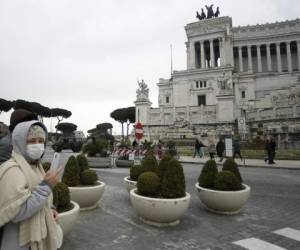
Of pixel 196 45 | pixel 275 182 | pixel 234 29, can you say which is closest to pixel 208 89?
pixel 196 45

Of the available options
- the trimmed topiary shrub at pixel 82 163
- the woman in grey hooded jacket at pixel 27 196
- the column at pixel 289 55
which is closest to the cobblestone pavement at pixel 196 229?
the trimmed topiary shrub at pixel 82 163

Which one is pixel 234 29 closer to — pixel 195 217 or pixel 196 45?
pixel 196 45

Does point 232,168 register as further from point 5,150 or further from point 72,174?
point 5,150

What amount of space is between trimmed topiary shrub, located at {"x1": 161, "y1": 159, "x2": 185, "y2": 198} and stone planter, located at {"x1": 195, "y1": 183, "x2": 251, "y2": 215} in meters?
1.21

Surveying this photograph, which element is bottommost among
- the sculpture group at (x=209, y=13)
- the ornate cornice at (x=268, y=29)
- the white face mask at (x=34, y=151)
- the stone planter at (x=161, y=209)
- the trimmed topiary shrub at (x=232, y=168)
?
the stone planter at (x=161, y=209)

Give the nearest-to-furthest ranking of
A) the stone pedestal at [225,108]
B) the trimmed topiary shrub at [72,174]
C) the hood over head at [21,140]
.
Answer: the hood over head at [21,140]
the trimmed topiary shrub at [72,174]
the stone pedestal at [225,108]

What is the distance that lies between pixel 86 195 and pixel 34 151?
16.2ft

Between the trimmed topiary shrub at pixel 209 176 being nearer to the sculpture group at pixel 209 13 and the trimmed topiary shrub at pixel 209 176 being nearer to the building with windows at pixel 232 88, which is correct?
the building with windows at pixel 232 88

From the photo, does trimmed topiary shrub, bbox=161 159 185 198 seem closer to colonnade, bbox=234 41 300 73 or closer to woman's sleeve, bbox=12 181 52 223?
woman's sleeve, bbox=12 181 52 223

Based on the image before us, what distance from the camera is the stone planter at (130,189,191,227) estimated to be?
6172mm

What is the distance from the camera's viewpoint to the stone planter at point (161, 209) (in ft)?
20.2

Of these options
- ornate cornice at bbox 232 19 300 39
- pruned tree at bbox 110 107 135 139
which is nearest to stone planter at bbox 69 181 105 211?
pruned tree at bbox 110 107 135 139

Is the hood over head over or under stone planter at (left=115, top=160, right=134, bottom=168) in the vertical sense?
over

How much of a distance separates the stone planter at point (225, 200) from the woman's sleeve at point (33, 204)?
5.46 metres
